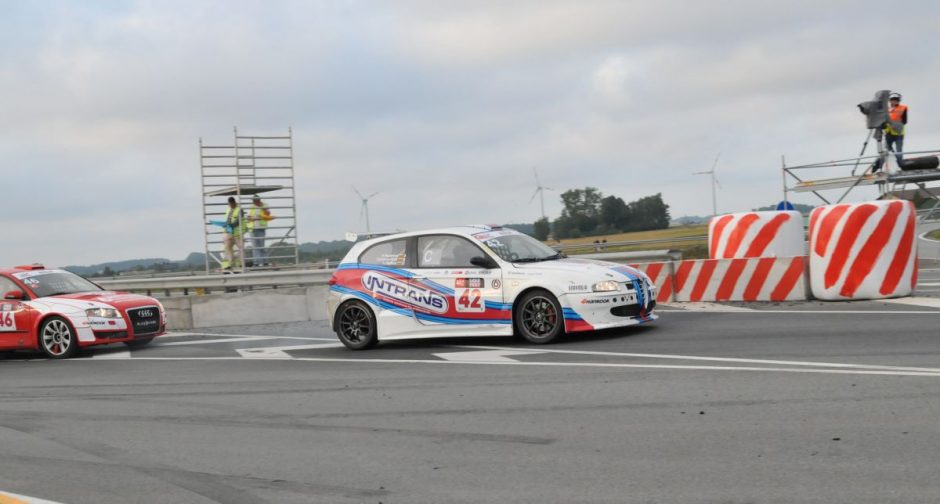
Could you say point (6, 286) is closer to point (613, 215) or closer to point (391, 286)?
point (391, 286)

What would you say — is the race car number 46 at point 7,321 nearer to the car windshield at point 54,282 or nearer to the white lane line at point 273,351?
the car windshield at point 54,282

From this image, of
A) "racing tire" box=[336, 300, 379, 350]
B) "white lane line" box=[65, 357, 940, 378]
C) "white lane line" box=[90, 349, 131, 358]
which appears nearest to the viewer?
"white lane line" box=[65, 357, 940, 378]

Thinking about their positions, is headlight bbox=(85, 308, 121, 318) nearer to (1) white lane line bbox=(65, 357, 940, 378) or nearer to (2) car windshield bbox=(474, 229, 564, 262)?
(1) white lane line bbox=(65, 357, 940, 378)

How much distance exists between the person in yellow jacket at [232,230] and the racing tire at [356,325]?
1505 centimetres

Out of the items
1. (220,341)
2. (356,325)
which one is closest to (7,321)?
(220,341)

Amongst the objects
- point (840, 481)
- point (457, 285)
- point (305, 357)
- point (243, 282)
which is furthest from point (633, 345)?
point (243, 282)

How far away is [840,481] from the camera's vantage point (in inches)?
201

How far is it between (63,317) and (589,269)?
26.8 ft

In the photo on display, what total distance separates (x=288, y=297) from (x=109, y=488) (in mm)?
13485

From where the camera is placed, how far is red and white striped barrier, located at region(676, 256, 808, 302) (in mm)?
14953

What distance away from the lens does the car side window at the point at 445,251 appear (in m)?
12.8

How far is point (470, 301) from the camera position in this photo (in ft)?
41.1

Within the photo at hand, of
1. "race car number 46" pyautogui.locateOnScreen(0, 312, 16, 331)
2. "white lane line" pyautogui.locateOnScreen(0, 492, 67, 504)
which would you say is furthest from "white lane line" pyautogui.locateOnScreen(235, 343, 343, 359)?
"white lane line" pyautogui.locateOnScreen(0, 492, 67, 504)

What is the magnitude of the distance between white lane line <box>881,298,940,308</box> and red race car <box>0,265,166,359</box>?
11212mm
